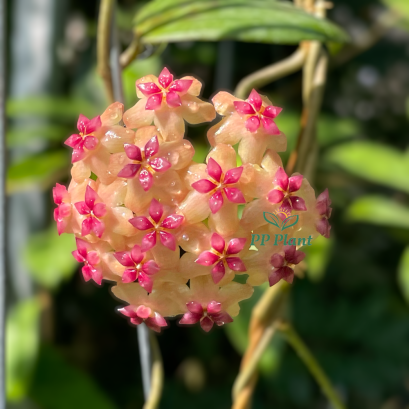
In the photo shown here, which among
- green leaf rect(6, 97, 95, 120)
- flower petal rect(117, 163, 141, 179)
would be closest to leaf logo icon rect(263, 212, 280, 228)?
flower petal rect(117, 163, 141, 179)

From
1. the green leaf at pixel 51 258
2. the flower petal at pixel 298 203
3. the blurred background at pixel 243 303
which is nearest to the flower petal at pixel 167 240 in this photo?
the flower petal at pixel 298 203

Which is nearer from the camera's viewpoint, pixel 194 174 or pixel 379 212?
pixel 194 174

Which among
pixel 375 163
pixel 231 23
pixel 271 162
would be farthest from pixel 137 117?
pixel 375 163

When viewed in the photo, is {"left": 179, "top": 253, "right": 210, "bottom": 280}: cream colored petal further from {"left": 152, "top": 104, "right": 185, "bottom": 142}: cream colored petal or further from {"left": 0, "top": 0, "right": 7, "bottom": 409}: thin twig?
{"left": 0, "top": 0, "right": 7, "bottom": 409}: thin twig

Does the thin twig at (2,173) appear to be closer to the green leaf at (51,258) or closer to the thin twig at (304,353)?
the thin twig at (304,353)

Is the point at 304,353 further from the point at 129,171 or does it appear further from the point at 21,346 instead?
the point at 21,346

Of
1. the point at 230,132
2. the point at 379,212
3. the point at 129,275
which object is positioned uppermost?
the point at 230,132
